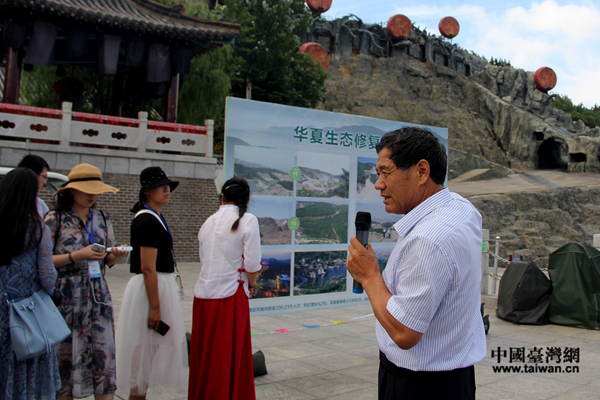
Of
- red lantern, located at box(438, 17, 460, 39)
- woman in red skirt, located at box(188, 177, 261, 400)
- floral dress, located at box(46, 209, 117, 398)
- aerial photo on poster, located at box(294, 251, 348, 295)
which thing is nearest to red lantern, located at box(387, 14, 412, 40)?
red lantern, located at box(438, 17, 460, 39)

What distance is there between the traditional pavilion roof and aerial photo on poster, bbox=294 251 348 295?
10.0 m

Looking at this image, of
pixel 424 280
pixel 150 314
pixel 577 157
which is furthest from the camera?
pixel 577 157

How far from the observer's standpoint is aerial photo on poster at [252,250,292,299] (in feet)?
16.5

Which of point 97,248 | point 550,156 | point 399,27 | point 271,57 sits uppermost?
point 399,27

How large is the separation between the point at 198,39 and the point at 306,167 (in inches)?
392

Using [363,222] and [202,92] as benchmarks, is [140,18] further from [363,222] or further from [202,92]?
[363,222]

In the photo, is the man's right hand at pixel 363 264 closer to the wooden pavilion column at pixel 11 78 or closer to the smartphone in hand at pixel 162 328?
the smartphone in hand at pixel 162 328

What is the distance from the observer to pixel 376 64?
35938 millimetres

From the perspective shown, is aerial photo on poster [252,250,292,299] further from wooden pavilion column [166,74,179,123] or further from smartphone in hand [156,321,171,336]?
wooden pavilion column [166,74,179,123]

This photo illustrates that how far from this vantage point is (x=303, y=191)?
530cm

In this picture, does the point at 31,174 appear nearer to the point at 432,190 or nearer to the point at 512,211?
the point at 432,190

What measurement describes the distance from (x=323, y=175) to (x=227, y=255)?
8.35 ft

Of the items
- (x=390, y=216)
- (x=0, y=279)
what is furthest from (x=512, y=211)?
(x=0, y=279)

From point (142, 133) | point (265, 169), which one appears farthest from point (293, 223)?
point (142, 133)
